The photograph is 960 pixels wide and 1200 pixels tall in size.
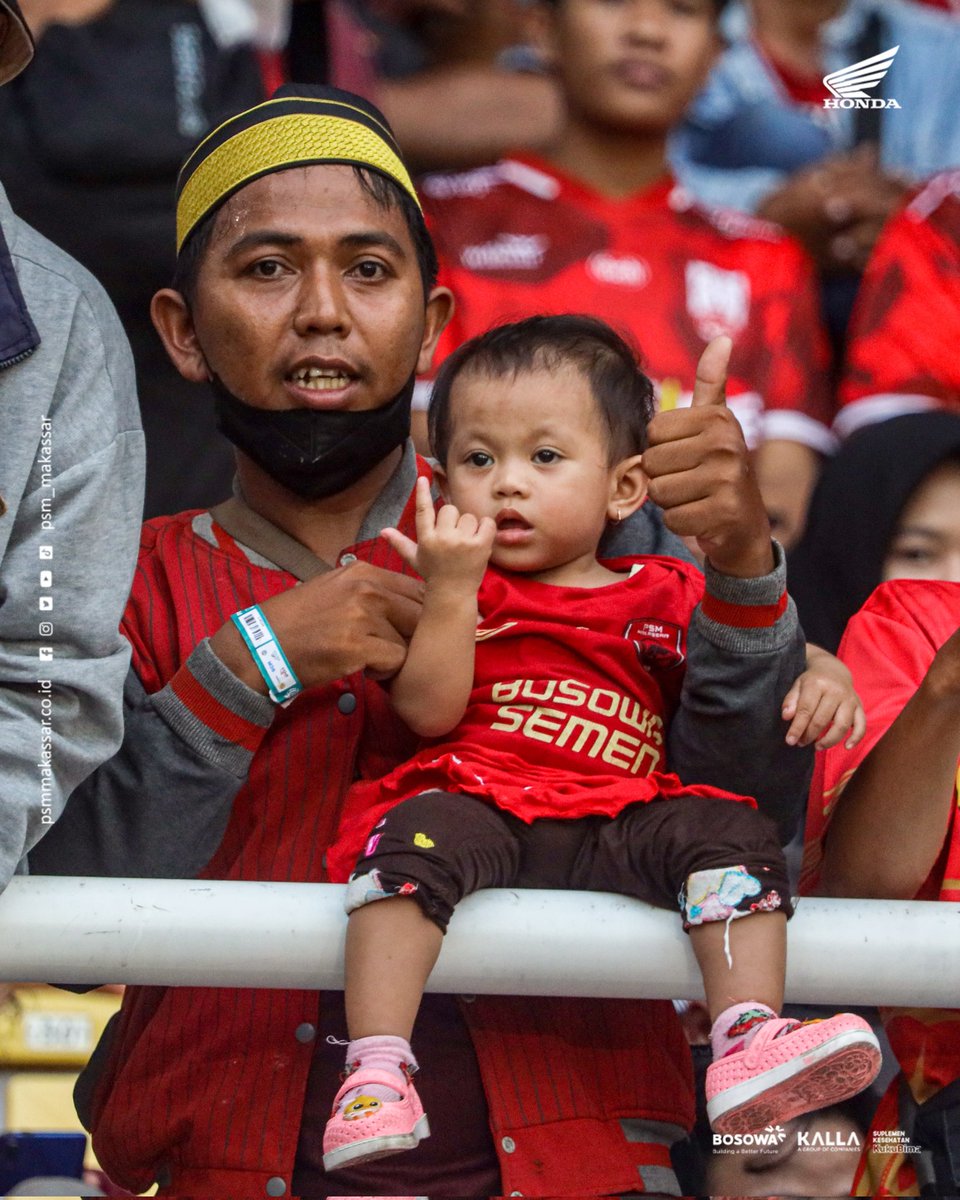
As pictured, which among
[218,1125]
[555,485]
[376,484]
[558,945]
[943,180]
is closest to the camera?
[558,945]

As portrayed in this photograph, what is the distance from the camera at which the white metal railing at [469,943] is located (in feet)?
6.46

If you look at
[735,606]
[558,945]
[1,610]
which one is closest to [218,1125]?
[558,945]

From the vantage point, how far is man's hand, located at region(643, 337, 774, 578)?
6.73ft

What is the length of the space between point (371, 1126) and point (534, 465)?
0.86 m

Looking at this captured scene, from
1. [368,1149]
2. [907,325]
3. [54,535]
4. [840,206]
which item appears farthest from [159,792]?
[840,206]

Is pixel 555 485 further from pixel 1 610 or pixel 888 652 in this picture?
pixel 1 610

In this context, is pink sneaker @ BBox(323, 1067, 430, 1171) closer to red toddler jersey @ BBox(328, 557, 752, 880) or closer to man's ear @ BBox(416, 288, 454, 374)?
red toddler jersey @ BBox(328, 557, 752, 880)

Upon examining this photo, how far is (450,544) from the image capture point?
2113mm

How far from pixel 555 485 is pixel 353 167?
0.49m

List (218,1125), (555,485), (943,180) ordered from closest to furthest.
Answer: (218,1125), (555,485), (943,180)

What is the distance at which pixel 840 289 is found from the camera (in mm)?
4305

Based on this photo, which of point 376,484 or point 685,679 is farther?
point 376,484

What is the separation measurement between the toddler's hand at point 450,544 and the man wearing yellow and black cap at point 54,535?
34 centimetres

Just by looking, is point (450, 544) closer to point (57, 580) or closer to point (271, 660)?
point (271, 660)
